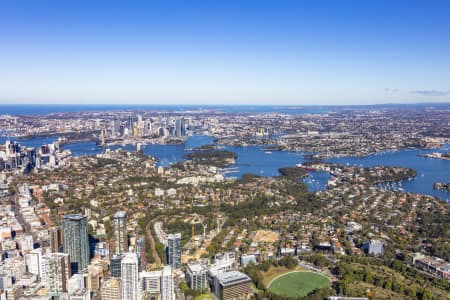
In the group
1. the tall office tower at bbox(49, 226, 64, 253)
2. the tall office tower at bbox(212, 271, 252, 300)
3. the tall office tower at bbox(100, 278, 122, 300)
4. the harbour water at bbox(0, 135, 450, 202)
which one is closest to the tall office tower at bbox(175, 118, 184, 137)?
the harbour water at bbox(0, 135, 450, 202)

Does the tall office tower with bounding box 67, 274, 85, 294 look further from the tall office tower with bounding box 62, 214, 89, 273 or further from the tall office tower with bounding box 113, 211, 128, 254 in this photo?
the tall office tower with bounding box 113, 211, 128, 254

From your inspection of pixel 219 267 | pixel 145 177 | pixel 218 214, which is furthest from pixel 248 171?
pixel 219 267

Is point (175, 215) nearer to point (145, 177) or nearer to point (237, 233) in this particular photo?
point (237, 233)

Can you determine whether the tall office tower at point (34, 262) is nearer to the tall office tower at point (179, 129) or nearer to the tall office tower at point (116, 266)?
the tall office tower at point (116, 266)

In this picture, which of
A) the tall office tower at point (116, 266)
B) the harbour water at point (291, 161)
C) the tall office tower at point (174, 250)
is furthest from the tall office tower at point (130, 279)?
the harbour water at point (291, 161)

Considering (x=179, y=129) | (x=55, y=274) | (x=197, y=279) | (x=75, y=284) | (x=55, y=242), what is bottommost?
(x=197, y=279)

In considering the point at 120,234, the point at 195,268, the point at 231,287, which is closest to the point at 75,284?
the point at 120,234

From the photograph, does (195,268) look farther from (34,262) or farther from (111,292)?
(34,262)

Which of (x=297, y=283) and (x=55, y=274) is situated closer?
(x=55, y=274)
